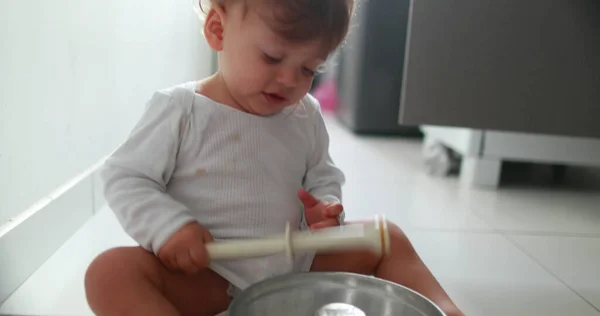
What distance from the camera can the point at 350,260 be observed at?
62cm

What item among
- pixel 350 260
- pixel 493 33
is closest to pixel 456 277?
pixel 350 260

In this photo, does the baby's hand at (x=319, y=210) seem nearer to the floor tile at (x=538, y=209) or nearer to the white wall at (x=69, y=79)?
the white wall at (x=69, y=79)

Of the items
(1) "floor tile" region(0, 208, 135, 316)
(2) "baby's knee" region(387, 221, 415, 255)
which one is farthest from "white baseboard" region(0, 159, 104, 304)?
(2) "baby's knee" region(387, 221, 415, 255)

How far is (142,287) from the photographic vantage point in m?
0.50

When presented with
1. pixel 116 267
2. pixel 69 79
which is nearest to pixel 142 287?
pixel 116 267

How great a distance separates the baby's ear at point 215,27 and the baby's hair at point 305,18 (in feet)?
0.13

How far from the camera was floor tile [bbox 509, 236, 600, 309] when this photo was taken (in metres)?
0.75

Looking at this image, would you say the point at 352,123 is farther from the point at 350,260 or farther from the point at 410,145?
the point at 350,260

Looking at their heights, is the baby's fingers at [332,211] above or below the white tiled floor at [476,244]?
above

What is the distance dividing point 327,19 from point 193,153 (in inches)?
7.1

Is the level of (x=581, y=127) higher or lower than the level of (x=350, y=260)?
higher

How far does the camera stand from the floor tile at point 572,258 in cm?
75

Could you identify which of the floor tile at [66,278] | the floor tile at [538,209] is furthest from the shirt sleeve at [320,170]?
the floor tile at [538,209]

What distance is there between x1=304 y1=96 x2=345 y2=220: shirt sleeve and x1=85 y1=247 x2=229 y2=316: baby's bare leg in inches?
6.1
